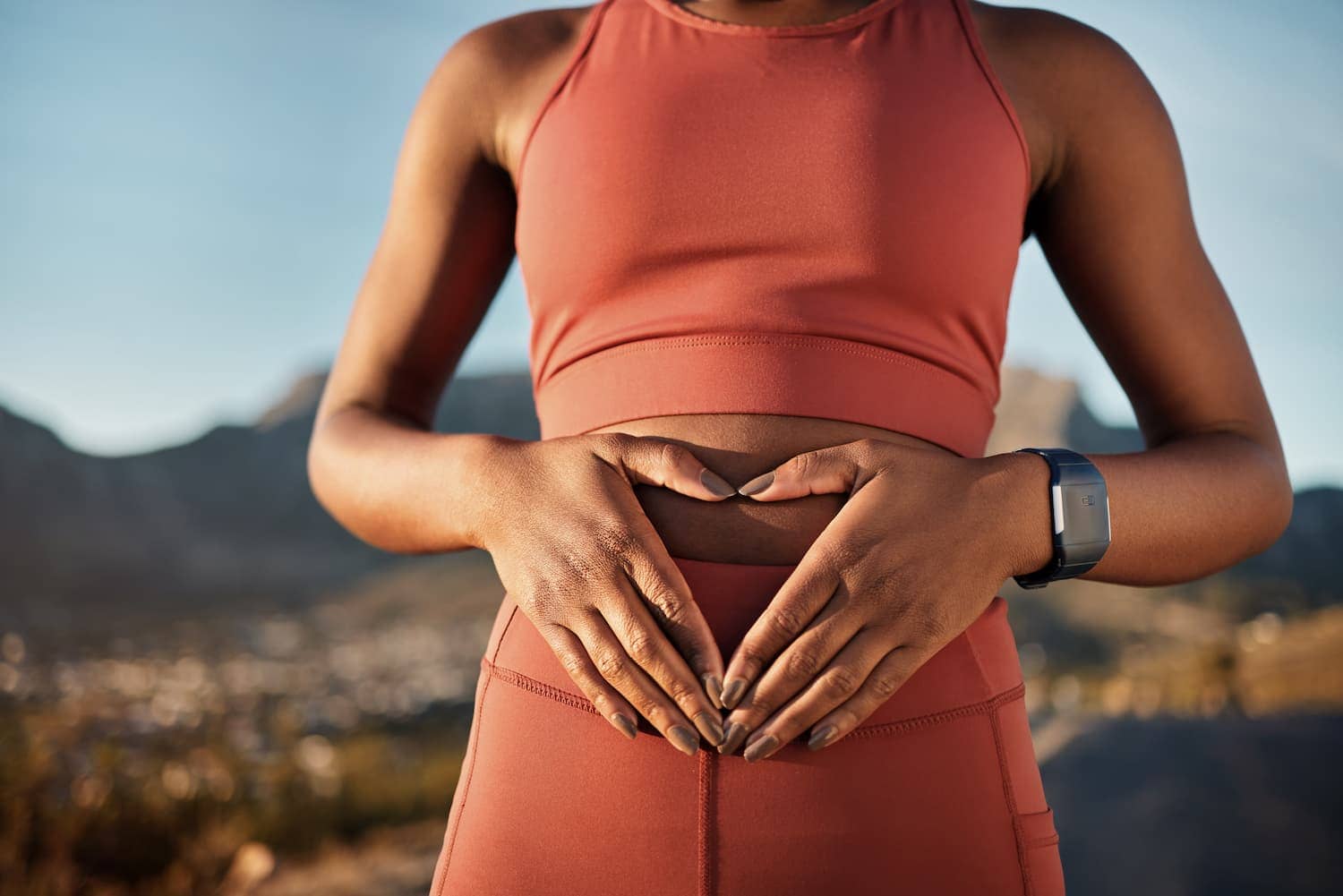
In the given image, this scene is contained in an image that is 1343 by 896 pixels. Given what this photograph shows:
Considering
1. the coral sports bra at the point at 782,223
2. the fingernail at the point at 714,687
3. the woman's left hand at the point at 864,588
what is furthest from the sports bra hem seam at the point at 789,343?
the fingernail at the point at 714,687

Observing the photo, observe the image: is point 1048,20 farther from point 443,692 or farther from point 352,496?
point 443,692

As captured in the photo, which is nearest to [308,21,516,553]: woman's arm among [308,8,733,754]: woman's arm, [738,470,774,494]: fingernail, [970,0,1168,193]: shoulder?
[308,8,733,754]: woman's arm

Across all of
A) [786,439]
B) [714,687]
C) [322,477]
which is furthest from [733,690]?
[322,477]

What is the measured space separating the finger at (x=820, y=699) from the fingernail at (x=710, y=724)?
3 centimetres

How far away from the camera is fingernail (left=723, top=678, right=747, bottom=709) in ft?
2.98

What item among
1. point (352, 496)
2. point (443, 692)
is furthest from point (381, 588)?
point (352, 496)

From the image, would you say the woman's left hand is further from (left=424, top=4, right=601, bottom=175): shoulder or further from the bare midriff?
(left=424, top=4, right=601, bottom=175): shoulder

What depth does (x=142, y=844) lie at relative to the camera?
14.2 ft

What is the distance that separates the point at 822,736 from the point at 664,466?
298 millimetres

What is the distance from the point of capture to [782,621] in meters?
0.92

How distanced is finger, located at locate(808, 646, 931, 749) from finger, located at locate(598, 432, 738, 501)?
23cm

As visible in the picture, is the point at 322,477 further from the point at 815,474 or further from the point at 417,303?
the point at 815,474

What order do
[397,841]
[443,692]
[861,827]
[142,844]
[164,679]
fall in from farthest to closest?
[443,692]
[164,679]
[397,841]
[142,844]
[861,827]

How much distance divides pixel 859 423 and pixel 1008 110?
430 mm
